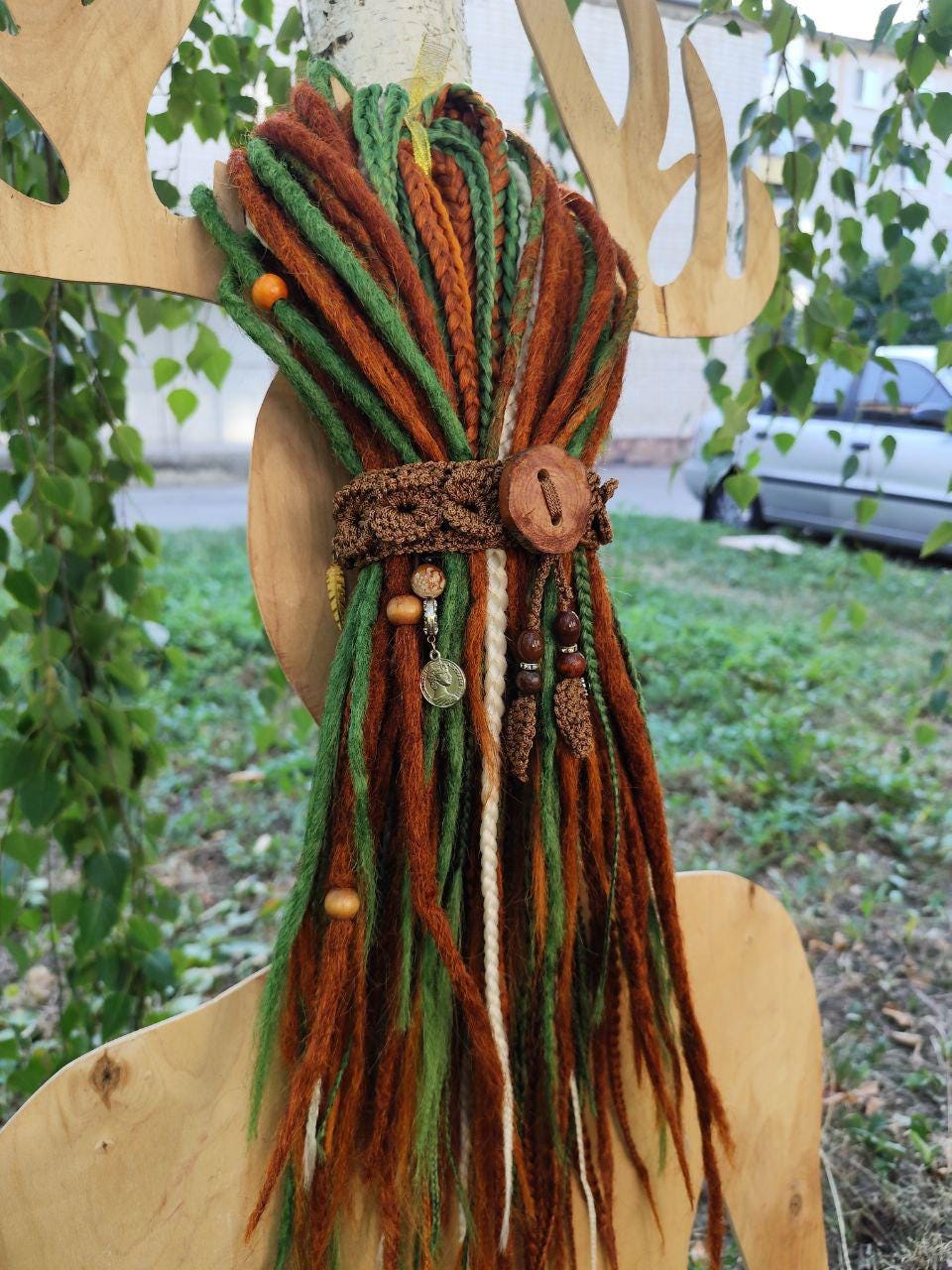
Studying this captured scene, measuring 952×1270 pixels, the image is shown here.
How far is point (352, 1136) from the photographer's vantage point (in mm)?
598

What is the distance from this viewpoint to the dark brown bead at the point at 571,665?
0.62 metres

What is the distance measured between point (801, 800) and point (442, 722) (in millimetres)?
1958

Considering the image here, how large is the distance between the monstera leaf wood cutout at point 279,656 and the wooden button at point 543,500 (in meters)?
0.14

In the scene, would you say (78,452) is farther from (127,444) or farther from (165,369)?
(165,369)

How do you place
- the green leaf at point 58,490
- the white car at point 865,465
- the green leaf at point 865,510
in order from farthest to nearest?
the white car at point 865,465 < the green leaf at point 865,510 < the green leaf at point 58,490

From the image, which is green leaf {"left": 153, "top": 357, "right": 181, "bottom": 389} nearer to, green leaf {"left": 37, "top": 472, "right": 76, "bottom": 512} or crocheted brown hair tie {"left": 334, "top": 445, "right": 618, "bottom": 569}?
green leaf {"left": 37, "top": 472, "right": 76, "bottom": 512}

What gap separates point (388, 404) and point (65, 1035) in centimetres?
93

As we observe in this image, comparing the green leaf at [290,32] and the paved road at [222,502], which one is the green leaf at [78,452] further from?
the paved road at [222,502]

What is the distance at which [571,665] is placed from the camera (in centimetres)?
62

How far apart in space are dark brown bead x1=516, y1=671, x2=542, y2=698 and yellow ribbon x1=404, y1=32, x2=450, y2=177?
324mm

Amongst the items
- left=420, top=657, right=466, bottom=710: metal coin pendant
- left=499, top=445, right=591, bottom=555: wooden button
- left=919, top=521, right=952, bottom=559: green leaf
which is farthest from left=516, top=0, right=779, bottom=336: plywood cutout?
left=919, top=521, right=952, bottom=559: green leaf

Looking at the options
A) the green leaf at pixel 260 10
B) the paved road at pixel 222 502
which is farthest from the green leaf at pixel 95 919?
the paved road at pixel 222 502

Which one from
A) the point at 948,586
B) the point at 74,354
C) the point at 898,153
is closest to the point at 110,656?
the point at 74,354

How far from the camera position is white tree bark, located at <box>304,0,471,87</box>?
0.72 metres
